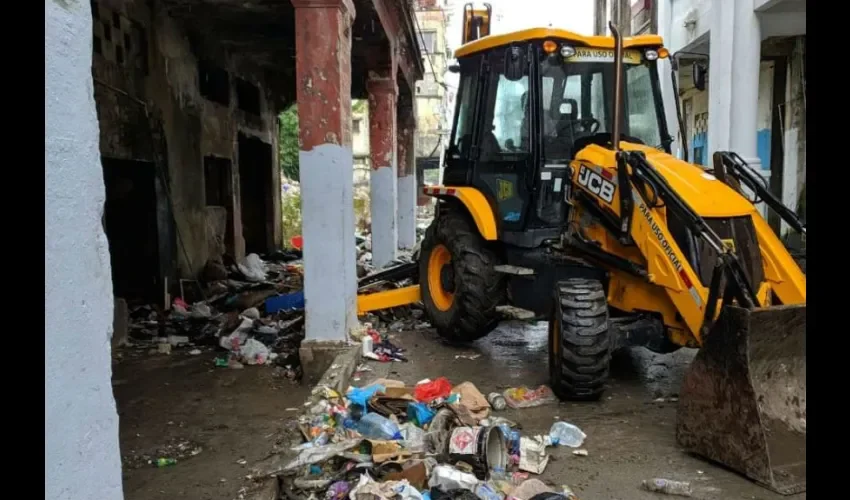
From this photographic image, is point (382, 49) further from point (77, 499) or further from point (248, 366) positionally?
point (77, 499)

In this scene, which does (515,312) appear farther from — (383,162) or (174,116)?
(383,162)

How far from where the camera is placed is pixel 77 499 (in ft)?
5.36

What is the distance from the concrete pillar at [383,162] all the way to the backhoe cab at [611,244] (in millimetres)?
4515

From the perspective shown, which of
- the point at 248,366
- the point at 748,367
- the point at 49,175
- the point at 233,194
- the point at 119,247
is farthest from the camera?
the point at 233,194

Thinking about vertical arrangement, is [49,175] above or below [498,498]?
above

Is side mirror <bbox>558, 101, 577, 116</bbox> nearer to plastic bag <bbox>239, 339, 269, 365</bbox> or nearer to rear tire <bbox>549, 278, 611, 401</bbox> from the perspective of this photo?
rear tire <bbox>549, 278, 611, 401</bbox>

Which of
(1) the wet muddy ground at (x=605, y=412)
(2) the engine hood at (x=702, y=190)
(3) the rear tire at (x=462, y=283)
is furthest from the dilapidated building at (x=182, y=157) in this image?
(2) the engine hood at (x=702, y=190)

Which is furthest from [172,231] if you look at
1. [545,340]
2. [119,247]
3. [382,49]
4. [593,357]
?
[593,357]

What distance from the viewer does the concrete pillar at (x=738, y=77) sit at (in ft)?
31.7

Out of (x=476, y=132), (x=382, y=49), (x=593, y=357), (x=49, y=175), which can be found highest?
(x=382, y=49)

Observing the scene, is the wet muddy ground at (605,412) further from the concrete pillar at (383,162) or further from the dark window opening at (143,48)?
the dark window opening at (143,48)

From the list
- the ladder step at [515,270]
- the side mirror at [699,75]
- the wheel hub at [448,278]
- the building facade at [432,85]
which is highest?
the building facade at [432,85]

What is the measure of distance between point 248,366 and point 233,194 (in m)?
6.13

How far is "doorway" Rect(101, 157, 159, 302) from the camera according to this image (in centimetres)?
876
